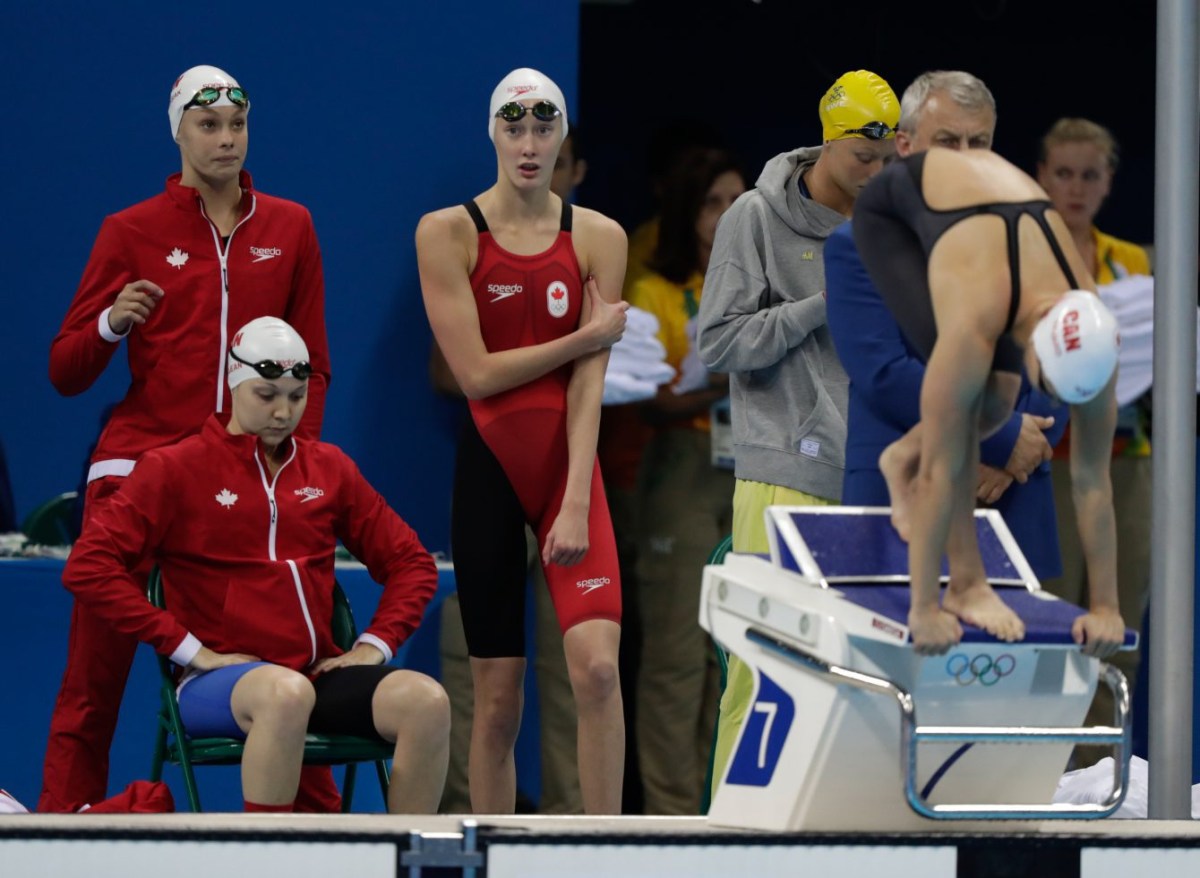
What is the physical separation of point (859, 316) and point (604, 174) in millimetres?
3504

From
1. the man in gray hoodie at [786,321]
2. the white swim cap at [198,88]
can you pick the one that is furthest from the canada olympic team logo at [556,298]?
the white swim cap at [198,88]

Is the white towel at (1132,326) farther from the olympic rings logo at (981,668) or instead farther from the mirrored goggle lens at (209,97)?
the olympic rings logo at (981,668)

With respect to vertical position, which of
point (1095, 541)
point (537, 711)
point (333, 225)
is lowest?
point (537, 711)

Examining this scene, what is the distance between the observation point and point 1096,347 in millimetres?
3078

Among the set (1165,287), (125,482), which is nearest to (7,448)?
(125,482)

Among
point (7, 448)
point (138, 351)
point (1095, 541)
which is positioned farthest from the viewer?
point (7, 448)

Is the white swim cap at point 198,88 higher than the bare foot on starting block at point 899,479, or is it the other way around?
the white swim cap at point 198,88

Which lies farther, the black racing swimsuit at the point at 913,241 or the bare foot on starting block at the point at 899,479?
the bare foot on starting block at the point at 899,479

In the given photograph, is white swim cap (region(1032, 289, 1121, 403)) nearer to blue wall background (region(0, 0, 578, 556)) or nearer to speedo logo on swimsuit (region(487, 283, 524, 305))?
speedo logo on swimsuit (region(487, 283, 524, 305))

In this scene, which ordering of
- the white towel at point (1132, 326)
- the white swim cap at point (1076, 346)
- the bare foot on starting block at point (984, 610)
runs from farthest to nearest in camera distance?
the white towel at point (1132, 326) < the bare foot on starting block at point (984, 610) < the white swim cap at point (1076, 346)

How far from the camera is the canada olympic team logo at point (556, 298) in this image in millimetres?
4359

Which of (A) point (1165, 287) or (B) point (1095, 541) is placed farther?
(A) point (1165, 287)

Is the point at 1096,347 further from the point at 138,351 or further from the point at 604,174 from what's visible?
the point at 604,174

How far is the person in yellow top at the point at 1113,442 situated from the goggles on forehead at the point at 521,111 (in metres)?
1.94
